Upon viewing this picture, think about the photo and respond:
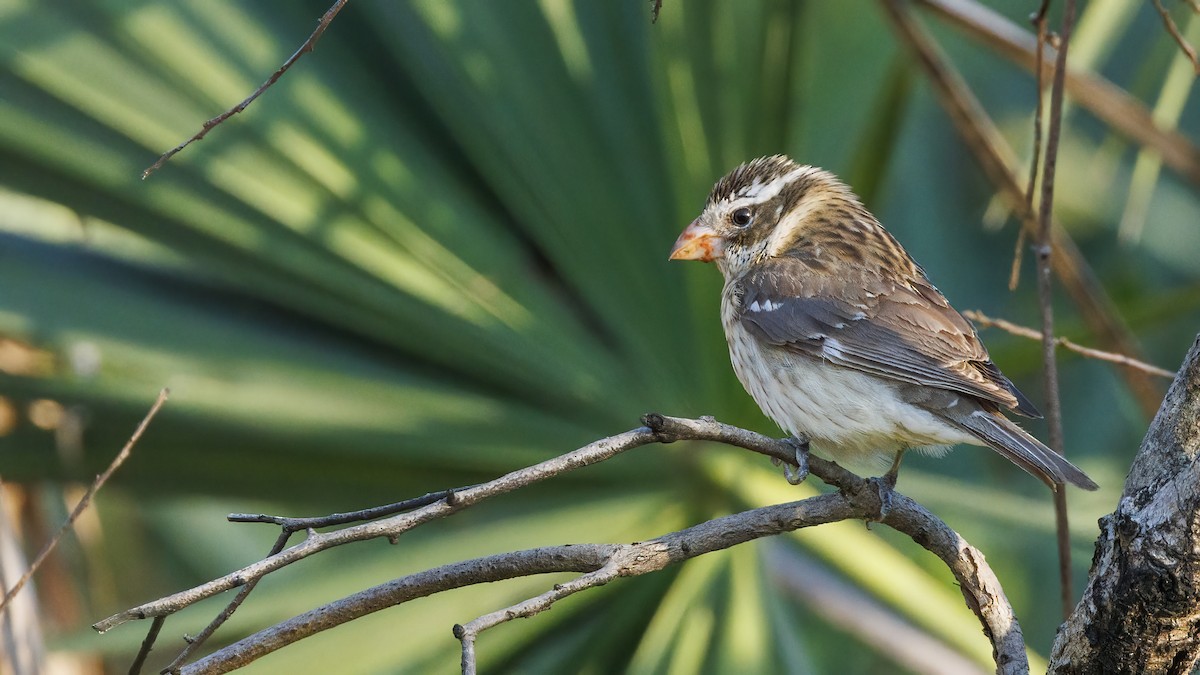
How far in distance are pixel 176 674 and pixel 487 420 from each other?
1.80 metres

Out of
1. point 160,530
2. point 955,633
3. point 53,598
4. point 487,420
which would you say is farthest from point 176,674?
point 160,530

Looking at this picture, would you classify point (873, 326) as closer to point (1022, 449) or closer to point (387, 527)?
point (1022, 449)

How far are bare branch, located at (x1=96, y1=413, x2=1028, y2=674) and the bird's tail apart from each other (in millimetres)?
399

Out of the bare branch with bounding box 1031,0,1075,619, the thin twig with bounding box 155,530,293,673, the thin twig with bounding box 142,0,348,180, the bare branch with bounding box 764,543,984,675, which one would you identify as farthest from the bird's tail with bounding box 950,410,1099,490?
the thin twig with bounding box 142,0,348,180

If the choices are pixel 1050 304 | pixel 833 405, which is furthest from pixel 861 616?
pixel 1050 304

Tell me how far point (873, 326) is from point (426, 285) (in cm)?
131

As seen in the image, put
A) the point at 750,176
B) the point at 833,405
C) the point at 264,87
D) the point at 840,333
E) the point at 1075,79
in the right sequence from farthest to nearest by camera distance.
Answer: the point at 1075,79 < the point at 750,176 < the point at 840,333 < the point at 833,405 < the point at 264,87

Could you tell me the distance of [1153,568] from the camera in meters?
2.10

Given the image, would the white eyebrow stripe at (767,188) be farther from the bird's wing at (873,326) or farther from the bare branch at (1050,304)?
the bare branch at (1050,304)

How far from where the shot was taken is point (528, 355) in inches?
147

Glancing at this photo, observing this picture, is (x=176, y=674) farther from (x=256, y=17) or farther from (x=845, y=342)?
(x=256, y=17)

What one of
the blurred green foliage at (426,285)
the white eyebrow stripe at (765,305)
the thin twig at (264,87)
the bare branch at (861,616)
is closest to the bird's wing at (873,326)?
the white eyebrow stripe at (765,305)

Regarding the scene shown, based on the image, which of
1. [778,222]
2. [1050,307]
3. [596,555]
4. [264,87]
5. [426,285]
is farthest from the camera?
[778,222]

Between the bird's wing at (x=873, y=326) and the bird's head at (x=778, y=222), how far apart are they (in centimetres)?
12
